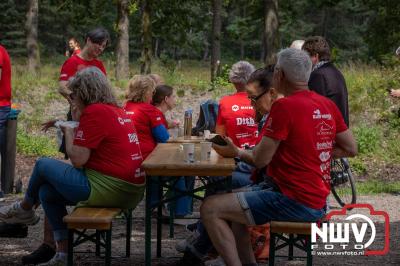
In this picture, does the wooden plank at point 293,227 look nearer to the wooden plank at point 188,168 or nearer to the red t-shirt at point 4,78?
the wooden plank at point 188,168

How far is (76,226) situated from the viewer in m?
5.50

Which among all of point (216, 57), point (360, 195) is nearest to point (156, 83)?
point (360, 195)

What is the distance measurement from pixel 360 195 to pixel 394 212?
1.58m

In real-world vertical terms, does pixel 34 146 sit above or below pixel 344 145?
below

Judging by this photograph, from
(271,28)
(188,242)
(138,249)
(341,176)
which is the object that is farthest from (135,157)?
(271,28)

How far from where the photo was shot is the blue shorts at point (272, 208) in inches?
206

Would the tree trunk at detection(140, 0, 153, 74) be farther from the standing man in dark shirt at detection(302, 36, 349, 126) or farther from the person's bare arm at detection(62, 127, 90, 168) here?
the person's bare arm at detection(62, 127, 90, 168)

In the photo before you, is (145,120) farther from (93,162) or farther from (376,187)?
(376,187)

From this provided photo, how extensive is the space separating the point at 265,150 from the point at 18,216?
2.22 m

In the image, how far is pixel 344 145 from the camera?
18.3ft

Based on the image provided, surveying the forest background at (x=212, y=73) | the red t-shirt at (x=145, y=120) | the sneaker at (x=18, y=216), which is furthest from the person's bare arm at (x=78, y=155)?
the forest background at (x=212, y=73)

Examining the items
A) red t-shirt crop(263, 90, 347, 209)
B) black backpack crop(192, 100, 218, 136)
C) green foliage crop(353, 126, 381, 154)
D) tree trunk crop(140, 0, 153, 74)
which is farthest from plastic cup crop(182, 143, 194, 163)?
tree trunk crop(140, 0, 153, 74)

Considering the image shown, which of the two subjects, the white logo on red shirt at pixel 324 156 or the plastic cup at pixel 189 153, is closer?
the white logo on red shirt at pixel 324 156

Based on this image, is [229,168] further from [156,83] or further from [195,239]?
[156,83]
